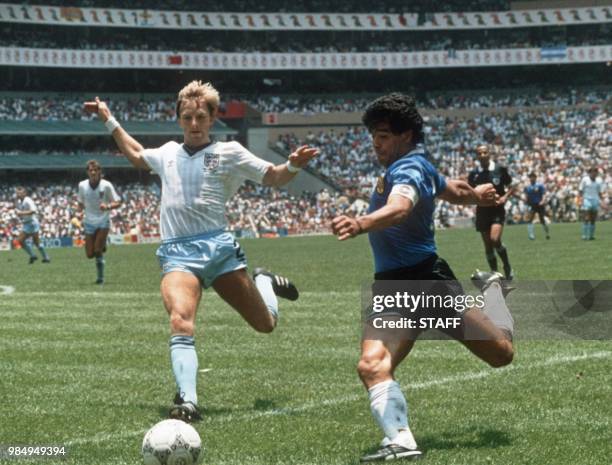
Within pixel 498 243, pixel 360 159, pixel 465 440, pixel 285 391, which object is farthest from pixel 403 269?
pixel 360 159

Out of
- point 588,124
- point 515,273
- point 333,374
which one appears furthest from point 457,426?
point 588,124

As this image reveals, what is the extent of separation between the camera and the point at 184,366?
22.7ft

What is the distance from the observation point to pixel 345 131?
74.4 meters

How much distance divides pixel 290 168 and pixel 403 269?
1.89 metres

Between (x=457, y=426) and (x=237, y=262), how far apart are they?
203 cm

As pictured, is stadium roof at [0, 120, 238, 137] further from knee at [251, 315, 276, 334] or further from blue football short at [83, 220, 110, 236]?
knee at [251, 315, 276, 334]

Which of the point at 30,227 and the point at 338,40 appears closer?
the point at 30,227

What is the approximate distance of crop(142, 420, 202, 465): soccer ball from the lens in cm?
536

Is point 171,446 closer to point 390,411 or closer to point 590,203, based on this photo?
point 390,411

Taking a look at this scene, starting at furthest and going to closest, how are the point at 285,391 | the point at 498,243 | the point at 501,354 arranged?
the point at 498,243 → the point at 285,391 → the point at 501,354

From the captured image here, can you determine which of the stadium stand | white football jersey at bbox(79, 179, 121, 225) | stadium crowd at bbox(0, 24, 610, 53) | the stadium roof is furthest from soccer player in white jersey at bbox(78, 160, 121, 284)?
stadium crowd at bbox(0, 24, 610, 53)

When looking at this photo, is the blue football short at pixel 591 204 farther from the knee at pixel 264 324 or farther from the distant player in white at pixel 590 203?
the knee at pixel 264 324

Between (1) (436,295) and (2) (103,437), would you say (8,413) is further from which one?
(1) (436,295)

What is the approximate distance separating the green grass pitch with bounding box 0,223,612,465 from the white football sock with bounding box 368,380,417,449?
0.67 ft
